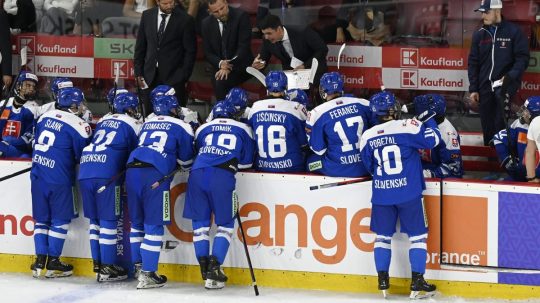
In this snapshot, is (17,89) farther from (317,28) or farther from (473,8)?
(473,8)

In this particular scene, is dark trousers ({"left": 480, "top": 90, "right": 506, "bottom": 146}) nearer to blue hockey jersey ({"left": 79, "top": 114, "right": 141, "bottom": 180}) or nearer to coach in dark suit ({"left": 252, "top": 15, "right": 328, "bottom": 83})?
coach in dark suit ({"left": 252, "top": 15, "right": 328, "bottom": 83})

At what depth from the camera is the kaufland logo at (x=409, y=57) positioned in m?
10.5

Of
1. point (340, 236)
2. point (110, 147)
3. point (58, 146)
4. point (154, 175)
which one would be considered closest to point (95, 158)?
point (110, 147)

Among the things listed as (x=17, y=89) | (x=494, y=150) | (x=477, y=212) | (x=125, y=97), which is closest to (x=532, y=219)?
(x=477, y=212)

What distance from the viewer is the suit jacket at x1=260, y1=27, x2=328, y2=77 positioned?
33.6 ft

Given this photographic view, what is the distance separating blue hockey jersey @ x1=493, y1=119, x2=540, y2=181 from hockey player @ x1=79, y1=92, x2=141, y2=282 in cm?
255

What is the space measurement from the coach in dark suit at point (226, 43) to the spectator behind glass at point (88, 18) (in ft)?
4.27

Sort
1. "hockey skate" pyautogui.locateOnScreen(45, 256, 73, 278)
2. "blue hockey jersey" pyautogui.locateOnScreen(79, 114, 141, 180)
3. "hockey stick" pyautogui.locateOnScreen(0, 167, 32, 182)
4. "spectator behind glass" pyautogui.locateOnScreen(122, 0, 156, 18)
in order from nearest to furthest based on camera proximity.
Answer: "blue hockey jersey" pyautogui.locateOnScreen(79, 114, 141, 180) < "hockey skate" pyautogui.locateOnScreen(45, 256, 73, 278) < "hockey stick" pyautogui.locateOnScreen(0, 167, 32, 182) < "spectator behind glass" pyautogui.locateOnScreen(122, 0, 156, 18)

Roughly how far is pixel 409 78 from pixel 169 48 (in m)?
1.94

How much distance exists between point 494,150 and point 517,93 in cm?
59

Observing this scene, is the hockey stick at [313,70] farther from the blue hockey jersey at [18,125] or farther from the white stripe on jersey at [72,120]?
the blue hockey jersey at [18,125]

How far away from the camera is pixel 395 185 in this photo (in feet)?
27.5

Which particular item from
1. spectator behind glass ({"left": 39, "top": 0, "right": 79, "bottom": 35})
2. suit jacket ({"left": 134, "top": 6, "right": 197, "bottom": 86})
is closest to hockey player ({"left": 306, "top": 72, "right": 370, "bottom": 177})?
suit jacket ({"left": 134, "top": 6, "right": 197, "bottom": 86})

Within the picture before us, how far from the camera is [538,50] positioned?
33.5 feet
